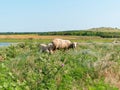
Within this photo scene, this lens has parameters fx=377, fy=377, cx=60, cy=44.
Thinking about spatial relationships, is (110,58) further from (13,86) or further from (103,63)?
(13,86)

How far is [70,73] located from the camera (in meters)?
10.0

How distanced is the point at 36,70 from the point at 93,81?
1.93 meters

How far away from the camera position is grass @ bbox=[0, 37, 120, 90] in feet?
26.5

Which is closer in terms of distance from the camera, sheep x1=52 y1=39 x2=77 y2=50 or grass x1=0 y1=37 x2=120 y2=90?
grass x1=0 y1=37 x2=120 y2=90

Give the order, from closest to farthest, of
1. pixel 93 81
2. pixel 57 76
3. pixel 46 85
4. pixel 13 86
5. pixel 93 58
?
pixel 13 86 → pixel 46 85 → pixel 57 76 → pixel 93 81 → pixel 93 58

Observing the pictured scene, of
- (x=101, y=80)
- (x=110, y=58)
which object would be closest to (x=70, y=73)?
(x=101, y=80)

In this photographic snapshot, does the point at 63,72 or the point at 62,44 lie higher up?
the point at 63,72

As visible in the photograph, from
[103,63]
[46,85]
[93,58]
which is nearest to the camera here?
[46,85]

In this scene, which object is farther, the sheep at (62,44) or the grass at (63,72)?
the sheep at (62,44)

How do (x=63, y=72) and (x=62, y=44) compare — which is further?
(x=62, y=44)

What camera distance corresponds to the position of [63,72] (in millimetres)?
9391

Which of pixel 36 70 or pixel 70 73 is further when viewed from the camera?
pixel 70 73

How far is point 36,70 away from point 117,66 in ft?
11.3

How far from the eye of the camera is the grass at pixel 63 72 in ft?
26.5
